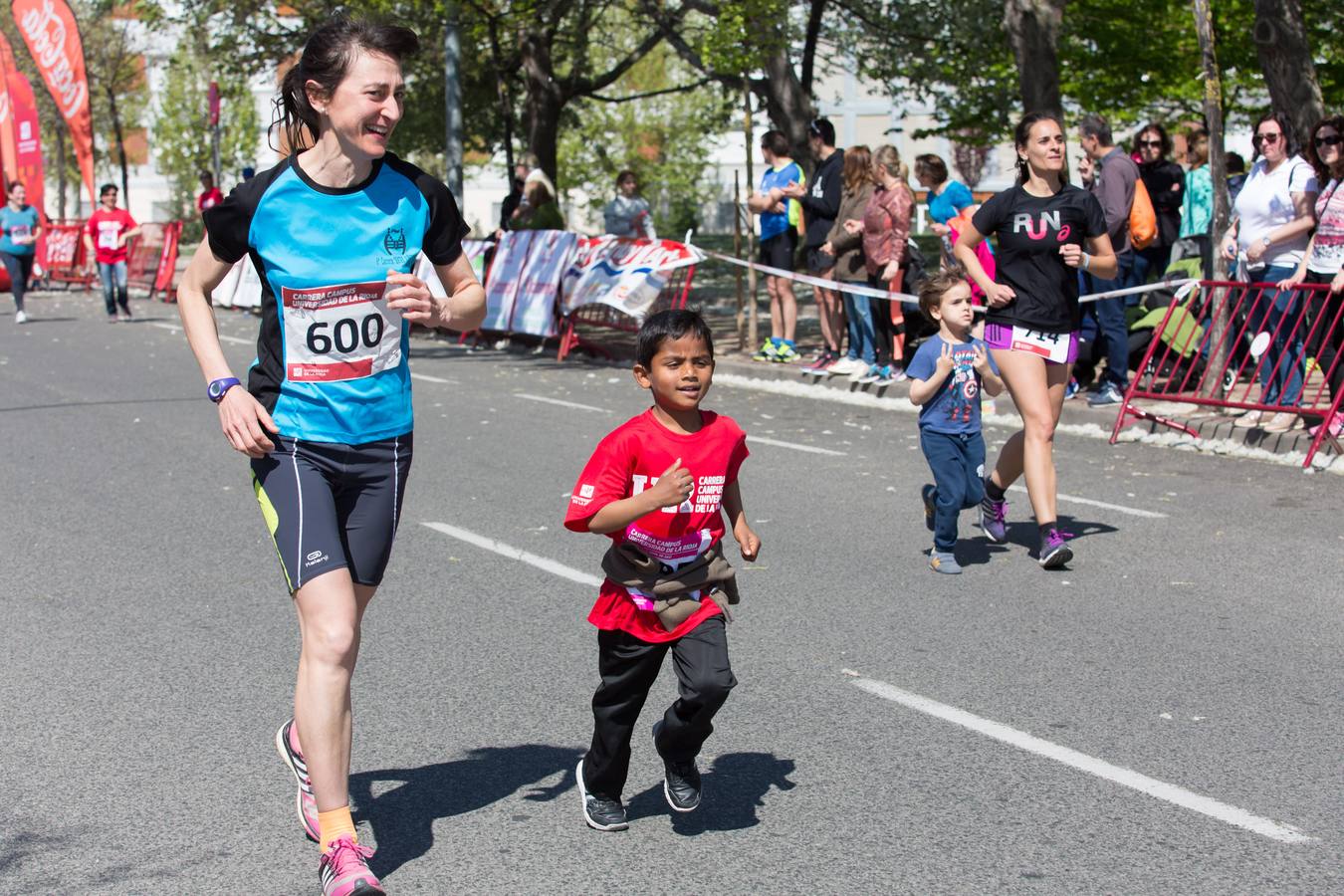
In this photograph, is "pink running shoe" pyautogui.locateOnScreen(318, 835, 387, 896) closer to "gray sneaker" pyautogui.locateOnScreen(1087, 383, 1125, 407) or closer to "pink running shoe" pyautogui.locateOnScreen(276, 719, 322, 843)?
"pink running shoe" pyautogui.locateOnScreen(276, 719, 322, 843)

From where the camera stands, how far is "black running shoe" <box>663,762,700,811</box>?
4.26 meters

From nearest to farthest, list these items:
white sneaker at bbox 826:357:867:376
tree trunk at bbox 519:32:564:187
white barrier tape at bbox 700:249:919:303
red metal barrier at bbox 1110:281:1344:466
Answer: red metal barrier at bbox 1110:281:1344:466
white barrier tape at bbox 700:249:919:303
white sneaker at bbox 826:357:867:376
tree trunk at bbox 519:32:564:187

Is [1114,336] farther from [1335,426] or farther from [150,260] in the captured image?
[150,260]

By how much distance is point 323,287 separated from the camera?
3875 millimetres

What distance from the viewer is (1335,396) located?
10531mm

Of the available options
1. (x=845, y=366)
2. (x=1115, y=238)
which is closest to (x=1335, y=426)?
(x=1115, y=238)

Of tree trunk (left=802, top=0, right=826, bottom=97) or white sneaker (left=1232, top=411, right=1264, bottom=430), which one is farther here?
tree trunk (left=802, top=0, right=826, bottom=97)

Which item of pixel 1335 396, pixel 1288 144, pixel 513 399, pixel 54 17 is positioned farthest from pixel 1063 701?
pixel 54 17

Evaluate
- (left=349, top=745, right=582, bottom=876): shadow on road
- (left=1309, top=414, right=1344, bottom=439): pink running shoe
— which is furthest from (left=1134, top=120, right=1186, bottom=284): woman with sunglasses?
(left=349, top=745, right=582, bottom=876): shadow on road

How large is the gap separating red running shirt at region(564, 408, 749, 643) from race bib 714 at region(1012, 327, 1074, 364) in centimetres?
383

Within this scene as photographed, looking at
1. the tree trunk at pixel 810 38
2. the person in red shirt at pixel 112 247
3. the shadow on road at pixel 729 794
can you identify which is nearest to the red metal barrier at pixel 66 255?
the person in red shirt at pixel 112 247

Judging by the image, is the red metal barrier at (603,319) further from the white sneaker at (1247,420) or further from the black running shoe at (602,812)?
the black running shoe at (602,812)

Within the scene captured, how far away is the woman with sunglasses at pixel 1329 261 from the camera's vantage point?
10242mm

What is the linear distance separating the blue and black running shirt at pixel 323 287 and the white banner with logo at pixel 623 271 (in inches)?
492
